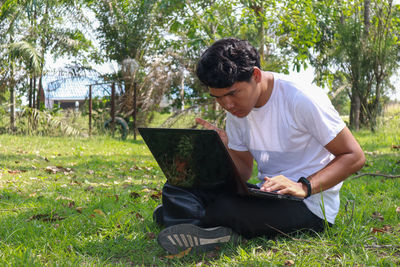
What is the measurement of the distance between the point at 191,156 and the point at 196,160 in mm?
36

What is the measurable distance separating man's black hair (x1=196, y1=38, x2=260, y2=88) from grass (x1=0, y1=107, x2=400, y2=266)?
981mm

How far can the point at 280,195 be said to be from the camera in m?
2.19

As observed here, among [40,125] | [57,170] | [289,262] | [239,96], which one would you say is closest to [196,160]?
[239,96]

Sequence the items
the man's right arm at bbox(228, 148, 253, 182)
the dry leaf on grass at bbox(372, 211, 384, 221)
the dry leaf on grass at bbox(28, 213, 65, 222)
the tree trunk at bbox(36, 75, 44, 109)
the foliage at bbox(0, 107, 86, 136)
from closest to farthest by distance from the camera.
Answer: the man's right arm at bbox(228, 148, 253, 182), the dry leaf on grass at bbox(372, 211, 384, 221), the dry leaf on grass at bbox(28, 213, 65, 222), the foliage at bbox(0, 107, 86, 136), the tree trunk at bbox(36, 75, 44, 109)

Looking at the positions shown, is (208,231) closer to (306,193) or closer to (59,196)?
(306,193)

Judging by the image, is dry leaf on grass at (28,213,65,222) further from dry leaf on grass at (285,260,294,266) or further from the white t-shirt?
dry leaf on grass at (285,260,294,266)

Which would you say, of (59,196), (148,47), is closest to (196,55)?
(148,47)

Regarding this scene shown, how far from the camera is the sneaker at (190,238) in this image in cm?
232

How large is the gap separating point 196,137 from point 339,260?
3.24ft

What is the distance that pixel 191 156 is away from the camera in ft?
7.75

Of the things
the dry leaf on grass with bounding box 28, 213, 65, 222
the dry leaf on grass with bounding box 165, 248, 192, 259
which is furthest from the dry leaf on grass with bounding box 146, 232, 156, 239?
the dry leaf on grass with bounding box 28, 213, 65, 222

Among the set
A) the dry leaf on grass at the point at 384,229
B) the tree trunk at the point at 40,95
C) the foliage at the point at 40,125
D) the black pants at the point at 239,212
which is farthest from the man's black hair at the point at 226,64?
the tree trunk at the point at 40,95

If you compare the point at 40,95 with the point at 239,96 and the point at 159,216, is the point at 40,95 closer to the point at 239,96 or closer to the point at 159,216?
the point at 159,216

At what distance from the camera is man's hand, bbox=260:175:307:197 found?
221 cm
